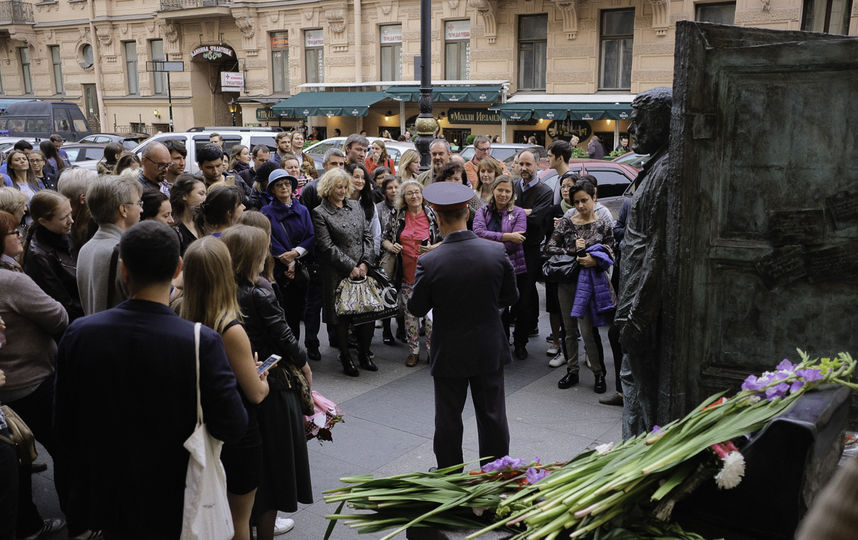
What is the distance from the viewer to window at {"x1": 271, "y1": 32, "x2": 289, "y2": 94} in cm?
2898

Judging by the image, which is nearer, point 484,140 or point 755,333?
point 755,333

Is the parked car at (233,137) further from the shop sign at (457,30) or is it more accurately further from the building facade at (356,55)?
the shop sign at (457,30)

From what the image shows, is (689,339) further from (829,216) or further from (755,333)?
(829,216)

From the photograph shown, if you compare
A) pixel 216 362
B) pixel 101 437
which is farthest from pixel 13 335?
pixel 216 362

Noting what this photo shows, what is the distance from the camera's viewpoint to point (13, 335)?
3.91m

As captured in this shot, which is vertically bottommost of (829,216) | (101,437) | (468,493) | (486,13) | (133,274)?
(468,493)

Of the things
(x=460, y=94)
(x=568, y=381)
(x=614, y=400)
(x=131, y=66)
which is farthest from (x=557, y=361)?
(x=131, y=66)

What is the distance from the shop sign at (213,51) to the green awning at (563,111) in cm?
1296

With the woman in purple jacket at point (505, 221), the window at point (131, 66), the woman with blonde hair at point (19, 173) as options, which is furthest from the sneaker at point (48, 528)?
the window at point (131, 66)

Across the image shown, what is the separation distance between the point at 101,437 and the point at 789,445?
2.35 meters

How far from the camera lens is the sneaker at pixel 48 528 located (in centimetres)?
414

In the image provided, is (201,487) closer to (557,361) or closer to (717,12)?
(557,361)

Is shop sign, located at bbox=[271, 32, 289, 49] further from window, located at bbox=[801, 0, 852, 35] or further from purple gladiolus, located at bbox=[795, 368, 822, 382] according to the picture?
purple gladiolus, located at bbox=[795, 368, 822, 382]

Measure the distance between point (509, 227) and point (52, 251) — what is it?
401cm
